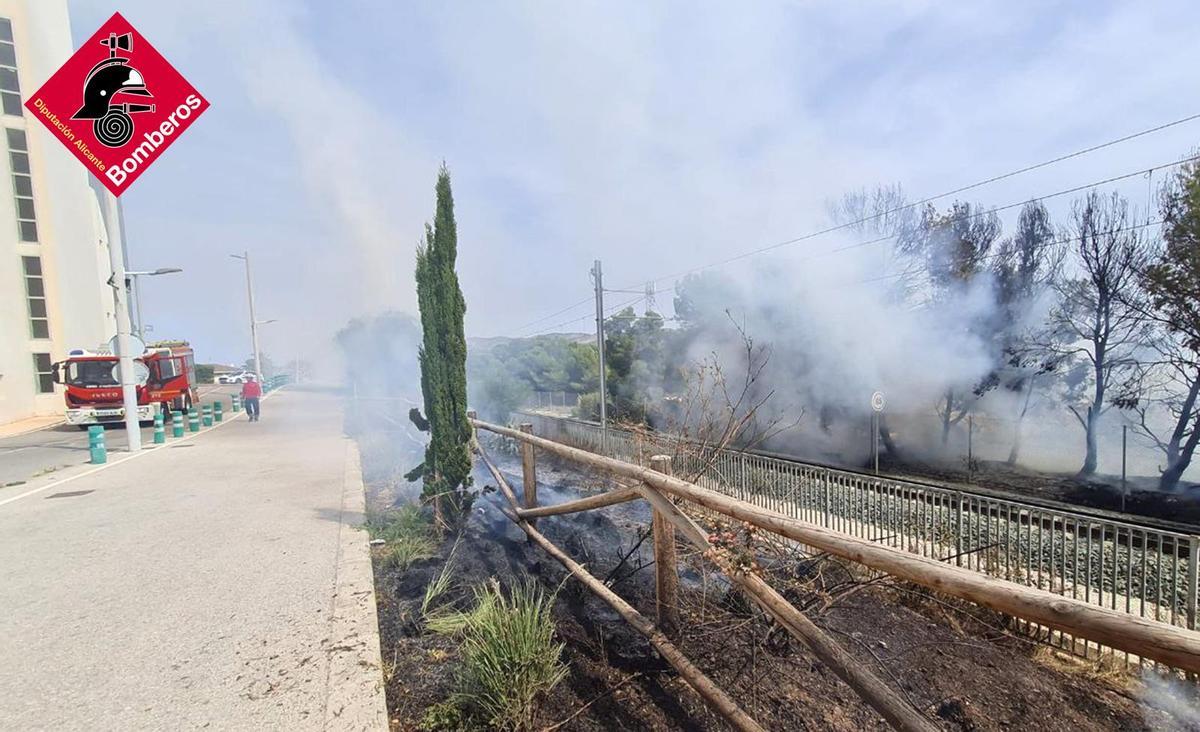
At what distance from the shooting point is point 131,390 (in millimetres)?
8898

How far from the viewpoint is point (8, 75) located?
1762 centimetres

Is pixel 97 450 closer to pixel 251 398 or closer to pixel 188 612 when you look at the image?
pixel 251 398

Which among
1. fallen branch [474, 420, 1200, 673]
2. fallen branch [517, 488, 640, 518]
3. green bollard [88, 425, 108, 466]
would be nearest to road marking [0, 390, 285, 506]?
green bollard [88, 425, 108, 466]

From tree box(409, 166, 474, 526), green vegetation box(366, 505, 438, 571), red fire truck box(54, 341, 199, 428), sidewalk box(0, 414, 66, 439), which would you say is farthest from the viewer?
sidewalk box(0, 414, 66, 439)

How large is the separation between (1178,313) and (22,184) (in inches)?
1245

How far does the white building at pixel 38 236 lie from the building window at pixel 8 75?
0.08 ft

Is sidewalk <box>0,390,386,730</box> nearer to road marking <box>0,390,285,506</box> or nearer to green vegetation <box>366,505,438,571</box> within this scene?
green vegetation <box>366,505,438,571</box>

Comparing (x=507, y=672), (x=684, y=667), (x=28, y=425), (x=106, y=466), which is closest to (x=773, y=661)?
(x=684, y=667)

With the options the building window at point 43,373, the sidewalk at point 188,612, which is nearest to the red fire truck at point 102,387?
the building window at point 43,373

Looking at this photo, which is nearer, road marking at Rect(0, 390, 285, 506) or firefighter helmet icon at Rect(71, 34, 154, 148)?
road marking at Rect(0, 390, 285, 506)

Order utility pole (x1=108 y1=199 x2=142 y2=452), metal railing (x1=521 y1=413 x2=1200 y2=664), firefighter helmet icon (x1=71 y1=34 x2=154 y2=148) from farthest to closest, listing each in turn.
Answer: utility pole (x1=108 y1=199 x2=142 y2=452), firefighter helmet icon (x1=71 y1=34 x2=154 y2=148), metal railing (x1=521 y1=413 x2=1200 y2=664)

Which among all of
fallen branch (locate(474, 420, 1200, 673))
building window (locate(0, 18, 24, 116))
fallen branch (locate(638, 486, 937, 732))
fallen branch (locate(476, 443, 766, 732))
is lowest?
fallen branch (locate(476, 443, 766, 732))

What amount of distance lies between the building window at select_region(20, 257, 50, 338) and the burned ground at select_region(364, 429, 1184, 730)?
22822mm

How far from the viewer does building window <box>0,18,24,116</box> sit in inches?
684
